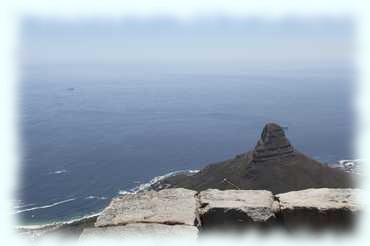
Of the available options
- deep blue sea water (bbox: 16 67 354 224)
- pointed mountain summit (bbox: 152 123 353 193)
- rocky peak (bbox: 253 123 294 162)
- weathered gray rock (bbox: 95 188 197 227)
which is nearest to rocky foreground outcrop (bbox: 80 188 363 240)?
weathered gray rock (bbox: 95 188 197 227)

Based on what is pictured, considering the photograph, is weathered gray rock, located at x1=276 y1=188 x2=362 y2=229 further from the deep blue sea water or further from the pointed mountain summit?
the deep blue sea water

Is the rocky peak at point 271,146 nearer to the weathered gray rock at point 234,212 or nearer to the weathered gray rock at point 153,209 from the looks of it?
the weathered gray rock at point 153,209

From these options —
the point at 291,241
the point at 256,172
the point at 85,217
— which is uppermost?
the point at 291,241

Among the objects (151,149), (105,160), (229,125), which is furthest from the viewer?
(229,125)

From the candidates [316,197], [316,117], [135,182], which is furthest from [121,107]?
[316,197]

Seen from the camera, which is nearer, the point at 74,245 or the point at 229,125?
the point at 74,245

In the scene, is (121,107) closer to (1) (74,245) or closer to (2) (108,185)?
(2) (108,185)
